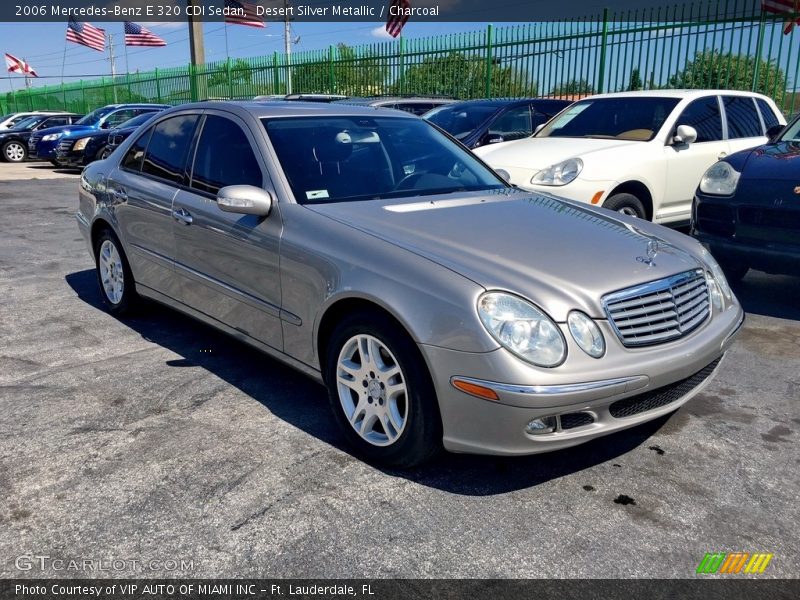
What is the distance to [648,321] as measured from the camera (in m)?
3.12

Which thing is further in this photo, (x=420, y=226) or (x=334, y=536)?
(x=420, y=226)

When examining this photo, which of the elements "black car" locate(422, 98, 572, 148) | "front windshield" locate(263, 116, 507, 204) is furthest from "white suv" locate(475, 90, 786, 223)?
"front windshield" locate(263, 116, 507, 204)

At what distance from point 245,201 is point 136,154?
198 centimetres

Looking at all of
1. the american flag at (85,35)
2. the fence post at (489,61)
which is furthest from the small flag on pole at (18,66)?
the fence post at (489,61)

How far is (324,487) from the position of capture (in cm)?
316

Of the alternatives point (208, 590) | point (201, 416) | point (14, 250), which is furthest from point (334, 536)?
point (14, 250)

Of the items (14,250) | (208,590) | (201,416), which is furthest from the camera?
(14,250)

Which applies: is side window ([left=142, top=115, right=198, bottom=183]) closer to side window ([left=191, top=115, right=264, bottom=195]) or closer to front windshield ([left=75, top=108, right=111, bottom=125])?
side window ([left=191, top=115, right=264, bottom=195])

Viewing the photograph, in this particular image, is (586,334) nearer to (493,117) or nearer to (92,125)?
(493,117)

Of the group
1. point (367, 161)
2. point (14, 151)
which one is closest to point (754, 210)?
point (367, 161)

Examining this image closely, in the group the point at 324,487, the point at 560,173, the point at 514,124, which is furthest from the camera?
the point at 514,124

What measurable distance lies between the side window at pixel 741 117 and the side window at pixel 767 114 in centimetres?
14

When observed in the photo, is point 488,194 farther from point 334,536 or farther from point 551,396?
point 334,536

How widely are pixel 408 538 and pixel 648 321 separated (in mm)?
1319
